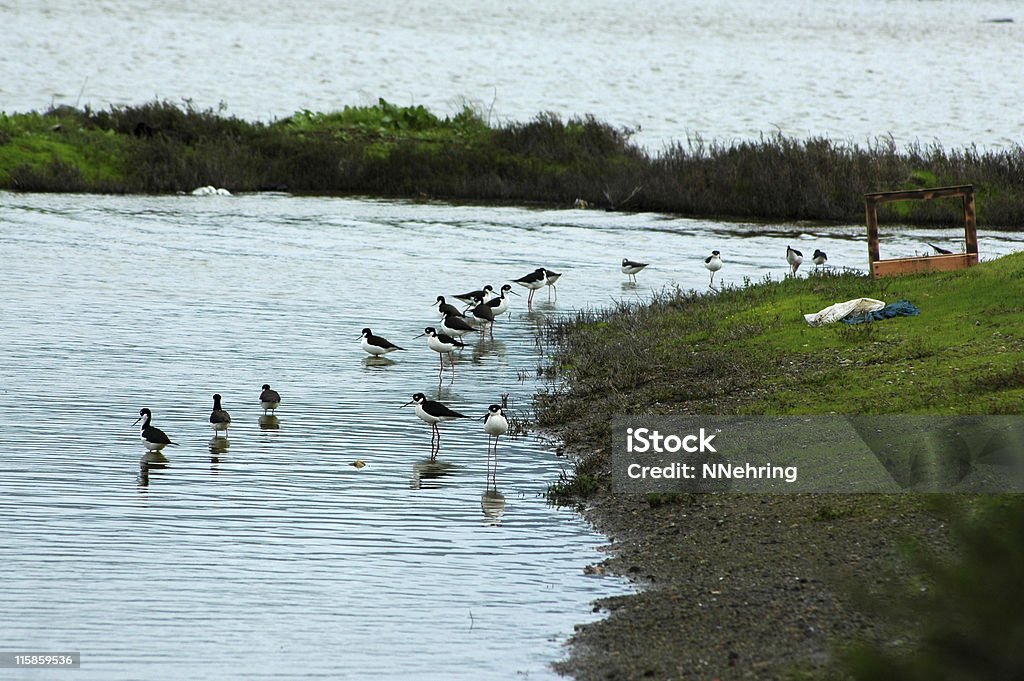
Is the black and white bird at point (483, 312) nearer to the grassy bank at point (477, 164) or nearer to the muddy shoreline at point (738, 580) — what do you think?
the muddy shoreline at point (738, 580)

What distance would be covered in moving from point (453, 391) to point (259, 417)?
325 cm

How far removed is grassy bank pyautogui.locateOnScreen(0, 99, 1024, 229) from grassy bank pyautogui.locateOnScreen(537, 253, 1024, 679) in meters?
19.6

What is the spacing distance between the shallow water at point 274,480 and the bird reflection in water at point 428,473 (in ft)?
0.15

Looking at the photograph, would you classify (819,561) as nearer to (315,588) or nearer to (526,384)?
(315,588)

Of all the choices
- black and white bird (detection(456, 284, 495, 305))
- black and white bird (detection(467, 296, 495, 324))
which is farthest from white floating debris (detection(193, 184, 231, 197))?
black and white bird (detection(467, 296, 495, 324))

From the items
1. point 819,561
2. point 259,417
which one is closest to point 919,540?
point 819,561

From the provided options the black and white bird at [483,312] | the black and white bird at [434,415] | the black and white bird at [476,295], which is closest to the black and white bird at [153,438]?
the black and white bird at [434,415]

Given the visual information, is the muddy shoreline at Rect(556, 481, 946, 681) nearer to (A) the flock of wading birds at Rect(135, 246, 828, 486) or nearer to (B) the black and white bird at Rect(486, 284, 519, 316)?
(A) the flock of wading birds at Rect(135, 246, 828, 486)

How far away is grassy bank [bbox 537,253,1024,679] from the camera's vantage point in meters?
5.92

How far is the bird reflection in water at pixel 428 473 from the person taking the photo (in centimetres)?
1398

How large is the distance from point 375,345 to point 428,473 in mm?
6344

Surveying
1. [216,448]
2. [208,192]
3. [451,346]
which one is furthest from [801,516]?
[208,192]

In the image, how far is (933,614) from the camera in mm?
5824

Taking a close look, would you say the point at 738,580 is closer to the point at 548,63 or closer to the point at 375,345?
the point at 375,345
